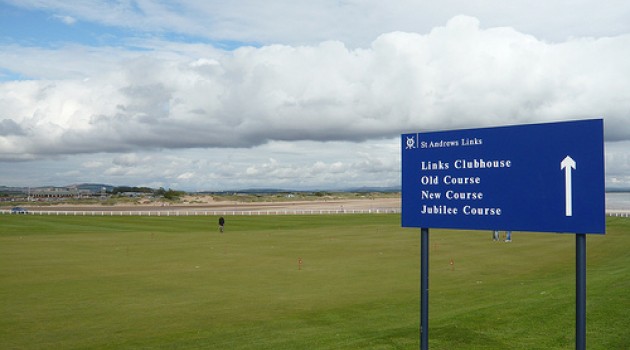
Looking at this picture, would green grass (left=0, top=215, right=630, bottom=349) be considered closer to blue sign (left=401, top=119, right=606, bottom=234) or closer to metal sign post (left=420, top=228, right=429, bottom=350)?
metal sign post (left=420, top=228, right=429, bottom=350)

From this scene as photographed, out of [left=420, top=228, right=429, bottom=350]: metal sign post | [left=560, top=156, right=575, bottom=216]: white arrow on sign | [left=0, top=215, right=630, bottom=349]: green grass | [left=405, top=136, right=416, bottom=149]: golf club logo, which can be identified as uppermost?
[left=405, top=136, right=416, bottom=149]: golf club logo

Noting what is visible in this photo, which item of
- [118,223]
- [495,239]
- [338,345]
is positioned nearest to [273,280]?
[338,345]

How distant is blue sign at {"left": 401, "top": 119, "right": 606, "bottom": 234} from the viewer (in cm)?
854

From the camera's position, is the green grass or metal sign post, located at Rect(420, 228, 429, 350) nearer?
metal sign post, located at Rect(420, 228, 429, 350)

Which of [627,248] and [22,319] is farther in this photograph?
[627,248]

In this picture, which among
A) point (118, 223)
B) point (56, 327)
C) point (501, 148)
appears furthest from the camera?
point (118, 223)

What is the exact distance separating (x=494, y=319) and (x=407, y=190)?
517 centimetres

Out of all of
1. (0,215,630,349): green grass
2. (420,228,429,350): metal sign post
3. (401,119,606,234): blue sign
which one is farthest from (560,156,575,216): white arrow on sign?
(0,215,630,349): green grass

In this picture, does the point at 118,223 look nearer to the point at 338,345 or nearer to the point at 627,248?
the point at 627,248

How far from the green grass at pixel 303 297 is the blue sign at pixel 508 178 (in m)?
3.43

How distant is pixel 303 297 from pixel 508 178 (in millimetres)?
11413

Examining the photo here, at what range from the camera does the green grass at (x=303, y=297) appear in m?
13.3

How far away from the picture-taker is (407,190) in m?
11.0

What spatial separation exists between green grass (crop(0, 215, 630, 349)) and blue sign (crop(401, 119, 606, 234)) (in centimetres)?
343
